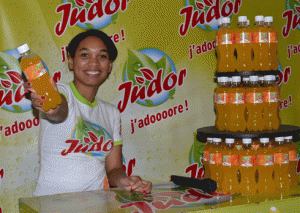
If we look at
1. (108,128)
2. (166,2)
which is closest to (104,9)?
(166,2)

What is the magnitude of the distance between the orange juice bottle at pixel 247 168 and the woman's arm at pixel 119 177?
575mm

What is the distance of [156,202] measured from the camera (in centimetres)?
213

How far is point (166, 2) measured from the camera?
3559mm

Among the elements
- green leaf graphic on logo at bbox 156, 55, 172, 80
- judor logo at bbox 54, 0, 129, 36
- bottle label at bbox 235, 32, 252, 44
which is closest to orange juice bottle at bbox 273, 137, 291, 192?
bottle label at bbox 235, 32, 252, 44

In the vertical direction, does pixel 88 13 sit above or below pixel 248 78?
above

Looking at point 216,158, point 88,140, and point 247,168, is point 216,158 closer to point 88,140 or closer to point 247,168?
point 247,168

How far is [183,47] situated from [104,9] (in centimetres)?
79

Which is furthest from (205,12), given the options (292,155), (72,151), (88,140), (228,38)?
(72,151)

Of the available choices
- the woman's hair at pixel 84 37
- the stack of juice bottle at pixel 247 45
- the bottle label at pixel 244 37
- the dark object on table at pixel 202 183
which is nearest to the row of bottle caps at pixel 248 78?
the stack of juice bottle at pixel 247 45

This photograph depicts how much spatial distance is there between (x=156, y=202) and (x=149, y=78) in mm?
1593

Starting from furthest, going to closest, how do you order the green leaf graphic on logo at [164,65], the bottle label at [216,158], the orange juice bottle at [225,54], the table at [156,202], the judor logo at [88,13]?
the green leaf graphic on logo at [164,65] → the judor logo at [88,13] → the orange juice bottle at [225,54] → the bottle label at [216,158] → the table at [156,202]

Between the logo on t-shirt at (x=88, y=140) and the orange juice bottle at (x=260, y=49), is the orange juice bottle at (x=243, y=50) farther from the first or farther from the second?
the logo on t-shirt at (x=88, y=140)

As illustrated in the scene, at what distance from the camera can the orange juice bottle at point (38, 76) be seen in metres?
1.92

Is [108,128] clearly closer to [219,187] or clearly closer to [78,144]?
[78,144]
